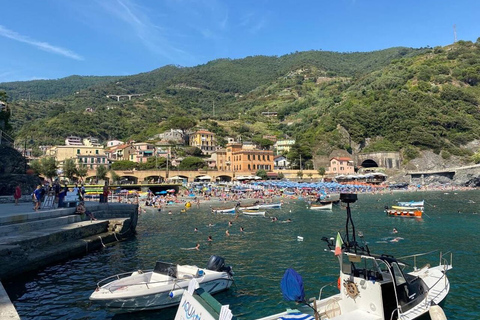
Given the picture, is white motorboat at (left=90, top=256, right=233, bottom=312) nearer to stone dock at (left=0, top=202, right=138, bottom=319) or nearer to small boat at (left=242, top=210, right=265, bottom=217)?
stone dock at (left=0, top=202, right=138, bottom=319)

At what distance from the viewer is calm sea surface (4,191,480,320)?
11.6 metres

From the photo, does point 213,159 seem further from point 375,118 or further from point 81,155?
point 375,118

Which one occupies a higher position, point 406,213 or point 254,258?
point 406,213

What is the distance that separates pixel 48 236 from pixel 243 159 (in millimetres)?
76853

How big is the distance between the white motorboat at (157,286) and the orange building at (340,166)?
89.7 meters

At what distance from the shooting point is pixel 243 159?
92312mm

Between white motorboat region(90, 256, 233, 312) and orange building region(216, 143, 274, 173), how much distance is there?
78.3 metres

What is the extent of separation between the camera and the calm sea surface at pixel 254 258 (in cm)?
1162

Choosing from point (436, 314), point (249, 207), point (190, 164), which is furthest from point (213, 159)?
point (436, 314)

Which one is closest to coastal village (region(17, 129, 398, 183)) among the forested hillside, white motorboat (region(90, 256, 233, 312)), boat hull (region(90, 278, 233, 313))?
the forested hillside

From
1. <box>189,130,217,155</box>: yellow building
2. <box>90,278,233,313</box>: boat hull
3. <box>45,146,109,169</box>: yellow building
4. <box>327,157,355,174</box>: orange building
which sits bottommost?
<box>90,278,233,313</box>: boat hull

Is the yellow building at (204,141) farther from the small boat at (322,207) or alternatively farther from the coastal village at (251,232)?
the small boat at (322,207)

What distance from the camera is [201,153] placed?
360ft

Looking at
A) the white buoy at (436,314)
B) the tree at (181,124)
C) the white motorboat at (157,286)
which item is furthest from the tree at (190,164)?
the white buoy at (436,314)
